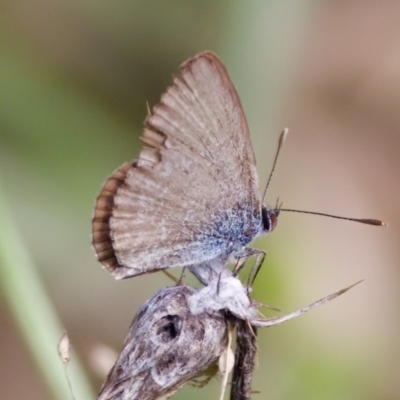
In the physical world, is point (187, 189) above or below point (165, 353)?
above

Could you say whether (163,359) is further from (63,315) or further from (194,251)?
(63,315)

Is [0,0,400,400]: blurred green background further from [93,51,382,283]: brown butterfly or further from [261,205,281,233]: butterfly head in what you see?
[261,205,281,233]: butterfly head

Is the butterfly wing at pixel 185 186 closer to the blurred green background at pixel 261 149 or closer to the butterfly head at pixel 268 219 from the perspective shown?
the butterfly head at pixel 268 219

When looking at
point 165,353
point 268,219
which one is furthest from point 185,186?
point 165,353

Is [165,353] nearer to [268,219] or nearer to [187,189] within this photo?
[187,189]

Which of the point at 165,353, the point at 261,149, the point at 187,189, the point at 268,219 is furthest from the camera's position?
the point at 261,149

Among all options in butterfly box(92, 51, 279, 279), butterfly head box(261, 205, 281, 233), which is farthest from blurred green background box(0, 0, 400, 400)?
butterfly head box(261, 205, 281, 233)
